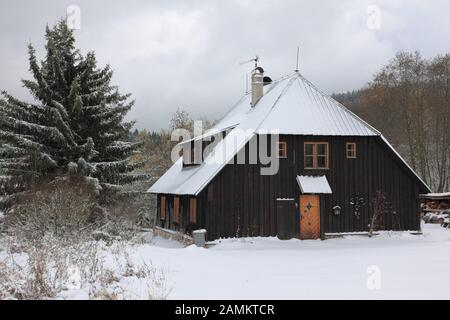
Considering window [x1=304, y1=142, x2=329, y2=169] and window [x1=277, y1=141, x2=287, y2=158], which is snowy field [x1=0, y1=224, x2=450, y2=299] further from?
window [x1=277, y1=141, x2=287, y2=158]

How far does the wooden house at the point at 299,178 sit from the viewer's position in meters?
21.5

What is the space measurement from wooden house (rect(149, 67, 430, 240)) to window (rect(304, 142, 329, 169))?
5 cm

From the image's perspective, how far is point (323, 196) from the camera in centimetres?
2248

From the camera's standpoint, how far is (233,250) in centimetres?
1961

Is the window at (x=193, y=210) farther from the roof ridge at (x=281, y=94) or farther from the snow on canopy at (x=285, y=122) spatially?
the roof ridge at (x=281, y=94)

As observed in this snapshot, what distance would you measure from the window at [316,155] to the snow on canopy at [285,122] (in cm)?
83

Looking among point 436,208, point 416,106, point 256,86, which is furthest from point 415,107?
point 256,86

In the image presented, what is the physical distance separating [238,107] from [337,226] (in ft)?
36.7

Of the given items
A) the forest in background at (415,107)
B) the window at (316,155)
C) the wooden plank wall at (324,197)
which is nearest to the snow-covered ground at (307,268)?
the wooden plank wall at (324,197)

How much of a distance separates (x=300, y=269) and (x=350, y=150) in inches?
441

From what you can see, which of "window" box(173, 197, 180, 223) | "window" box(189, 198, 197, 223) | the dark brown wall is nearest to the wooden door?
the dark brown wall

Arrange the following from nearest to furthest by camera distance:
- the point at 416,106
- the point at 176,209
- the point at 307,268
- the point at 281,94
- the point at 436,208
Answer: the point at 307,268
the point at 281,94
the point at 176,209
the point at 436,208
the point at 416,106

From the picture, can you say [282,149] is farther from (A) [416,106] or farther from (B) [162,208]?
(A) [416,106]
